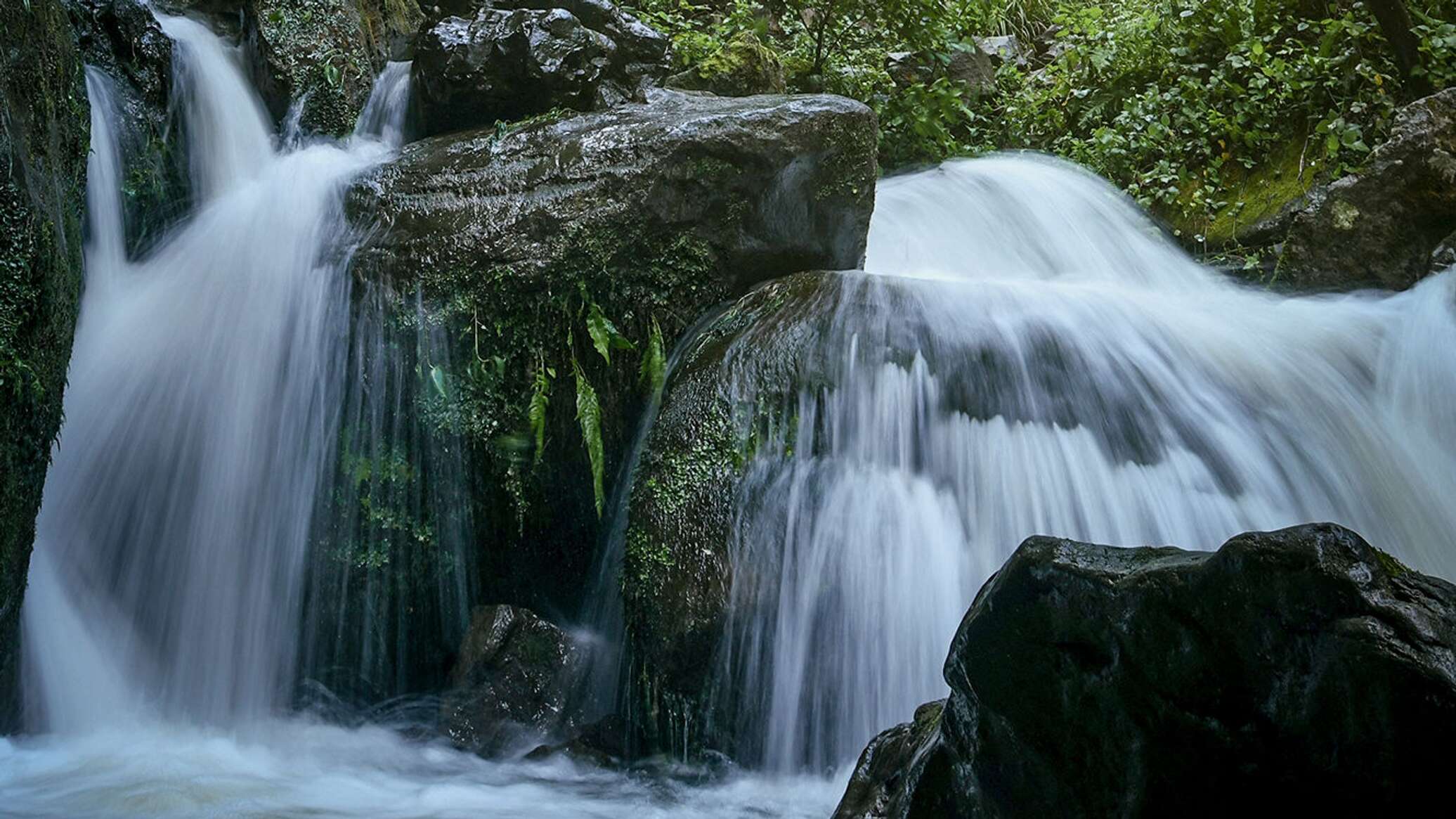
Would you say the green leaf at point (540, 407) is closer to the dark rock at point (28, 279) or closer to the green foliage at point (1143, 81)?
the dark rock at point (28, 279)

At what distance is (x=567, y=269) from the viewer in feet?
15.8

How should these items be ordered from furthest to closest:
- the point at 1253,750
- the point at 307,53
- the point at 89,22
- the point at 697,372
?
the point at 307,53, the point at 89,22, the point at 697,372, the point at 1253,750

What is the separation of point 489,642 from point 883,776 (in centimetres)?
213

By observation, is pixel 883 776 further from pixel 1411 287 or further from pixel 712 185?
pixel 1411 287

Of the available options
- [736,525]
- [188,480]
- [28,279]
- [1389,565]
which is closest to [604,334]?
[736,525]

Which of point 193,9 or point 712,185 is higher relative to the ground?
point 193,9

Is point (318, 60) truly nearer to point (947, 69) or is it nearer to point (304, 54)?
point (304, 54)

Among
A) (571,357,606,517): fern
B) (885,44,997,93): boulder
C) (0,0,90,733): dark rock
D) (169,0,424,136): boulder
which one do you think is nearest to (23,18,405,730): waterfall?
(0,0,90,733): dark rock

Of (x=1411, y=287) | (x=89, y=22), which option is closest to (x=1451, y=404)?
(x=1411, y=287)

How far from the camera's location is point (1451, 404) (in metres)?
4.91

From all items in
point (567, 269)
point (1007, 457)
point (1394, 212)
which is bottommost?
point (1007, 457)

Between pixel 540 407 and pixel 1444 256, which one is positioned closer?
pixel 540 407

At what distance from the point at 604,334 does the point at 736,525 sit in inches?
45.8

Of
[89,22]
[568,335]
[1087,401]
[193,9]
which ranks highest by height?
[193,9]
